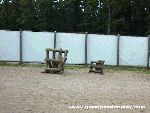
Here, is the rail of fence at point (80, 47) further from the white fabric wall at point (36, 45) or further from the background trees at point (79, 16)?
the background trees at point (79, 16)

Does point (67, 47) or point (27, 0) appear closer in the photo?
point (67, 47)

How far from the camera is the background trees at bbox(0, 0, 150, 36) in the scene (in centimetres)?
4738

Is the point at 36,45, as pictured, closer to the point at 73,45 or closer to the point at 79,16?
the point at 73,45

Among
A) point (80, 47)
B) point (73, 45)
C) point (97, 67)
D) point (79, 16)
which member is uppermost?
point (79, 16)

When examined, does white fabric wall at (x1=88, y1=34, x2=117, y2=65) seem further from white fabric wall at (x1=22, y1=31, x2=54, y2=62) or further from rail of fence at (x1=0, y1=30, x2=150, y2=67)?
white fabric wall at (x1=22, y1=31, x2=54, y2=62)

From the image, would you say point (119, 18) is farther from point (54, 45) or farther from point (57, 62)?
point (57, 62)

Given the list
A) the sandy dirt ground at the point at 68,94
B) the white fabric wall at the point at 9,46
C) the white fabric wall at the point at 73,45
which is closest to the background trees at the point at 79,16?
the white fabric wall at the point at 73,45

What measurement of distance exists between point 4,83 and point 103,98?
3.77m

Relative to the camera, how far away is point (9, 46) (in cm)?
2422

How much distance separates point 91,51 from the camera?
79.2ft

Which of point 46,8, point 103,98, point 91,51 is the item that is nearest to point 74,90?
point 103,98

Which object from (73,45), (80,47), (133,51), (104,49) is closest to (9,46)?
(73,45)

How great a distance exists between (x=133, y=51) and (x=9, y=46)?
6.57m

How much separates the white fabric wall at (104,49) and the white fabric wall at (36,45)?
2.17m
